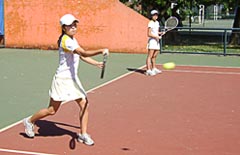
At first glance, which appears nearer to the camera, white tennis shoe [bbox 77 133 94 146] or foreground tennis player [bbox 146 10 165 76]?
white tennis shoe [bbox 77 133 94 146]

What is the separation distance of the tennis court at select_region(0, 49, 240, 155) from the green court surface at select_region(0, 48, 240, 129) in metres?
0.02

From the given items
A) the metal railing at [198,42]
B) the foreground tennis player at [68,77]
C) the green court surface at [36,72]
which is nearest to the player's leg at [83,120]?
the foreground tennis player at [68,77]

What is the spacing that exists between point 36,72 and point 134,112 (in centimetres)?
594

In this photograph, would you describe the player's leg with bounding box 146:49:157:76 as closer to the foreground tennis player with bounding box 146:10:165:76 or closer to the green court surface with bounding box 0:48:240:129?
the foreground tennis player with bounding box 146:10:165:76

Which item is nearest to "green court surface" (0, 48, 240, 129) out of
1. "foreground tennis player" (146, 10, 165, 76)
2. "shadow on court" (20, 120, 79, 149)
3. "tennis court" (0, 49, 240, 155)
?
"tennis court" (0, 49, 240, 155)

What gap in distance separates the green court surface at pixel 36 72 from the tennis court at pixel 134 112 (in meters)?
0.02

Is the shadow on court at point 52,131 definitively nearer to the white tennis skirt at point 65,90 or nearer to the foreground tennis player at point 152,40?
the white tennis skirt at point 65,90

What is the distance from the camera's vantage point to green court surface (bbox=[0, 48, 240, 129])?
9084 mm

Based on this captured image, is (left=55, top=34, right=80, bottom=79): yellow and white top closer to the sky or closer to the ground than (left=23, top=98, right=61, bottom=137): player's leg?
closer to the sky

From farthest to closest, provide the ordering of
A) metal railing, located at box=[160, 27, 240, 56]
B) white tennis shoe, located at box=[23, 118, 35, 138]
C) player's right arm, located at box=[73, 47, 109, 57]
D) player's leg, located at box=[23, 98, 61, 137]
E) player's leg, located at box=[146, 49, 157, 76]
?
metal railing, located at box=[160, 27, 240, 56] → player's leg, located at box=[146, 49, 157, 76] → white tennis shoe, located at box=[23, 118, 35, 138] → player's leg, located at box=[23, 98, 61, 137] → player's right arm, located at box=[73, 47, 109, 57]

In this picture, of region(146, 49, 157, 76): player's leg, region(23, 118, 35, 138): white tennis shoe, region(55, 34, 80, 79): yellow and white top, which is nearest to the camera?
region(55, 34, 80, 79): yellow and white top

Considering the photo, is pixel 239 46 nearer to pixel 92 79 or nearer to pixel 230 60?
pixel 230 60

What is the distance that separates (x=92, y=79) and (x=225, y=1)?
1193cm

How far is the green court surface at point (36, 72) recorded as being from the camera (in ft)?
29.8
